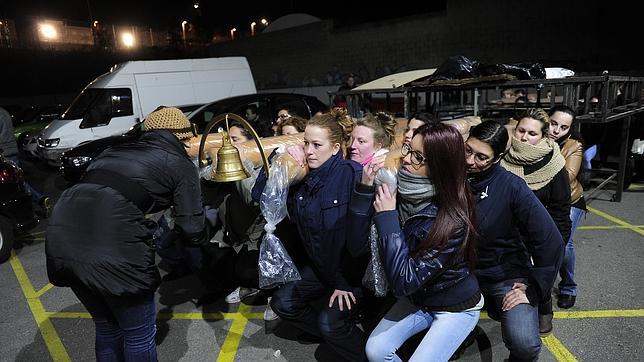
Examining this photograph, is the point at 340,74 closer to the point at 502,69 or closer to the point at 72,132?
the point at 72,132

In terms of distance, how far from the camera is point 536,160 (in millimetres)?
2779

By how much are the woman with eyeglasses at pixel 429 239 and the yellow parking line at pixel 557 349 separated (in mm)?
1125

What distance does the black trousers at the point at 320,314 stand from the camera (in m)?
2.57

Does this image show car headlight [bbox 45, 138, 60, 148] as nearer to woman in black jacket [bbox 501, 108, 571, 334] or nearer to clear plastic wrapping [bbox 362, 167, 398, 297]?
clear plastic wrapping [bbox 362, 167, 398, 297]

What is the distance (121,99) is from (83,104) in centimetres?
88

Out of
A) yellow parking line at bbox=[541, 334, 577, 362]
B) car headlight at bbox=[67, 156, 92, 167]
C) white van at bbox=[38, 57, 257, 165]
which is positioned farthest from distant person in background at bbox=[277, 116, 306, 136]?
white van at bbox=[38, 57, 257, 165]

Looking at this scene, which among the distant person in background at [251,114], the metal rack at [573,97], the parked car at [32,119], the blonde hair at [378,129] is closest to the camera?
the blonde hair at [378,129]

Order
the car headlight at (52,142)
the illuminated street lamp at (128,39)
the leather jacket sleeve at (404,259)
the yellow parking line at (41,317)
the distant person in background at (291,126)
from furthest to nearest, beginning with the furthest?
the illuminated street lamp at (128,39)
the car headlight at (52,142)
the distant person in background at (291,126)
the yellow parking line at (41,317)
the leather jacket sleeve at (404,259)

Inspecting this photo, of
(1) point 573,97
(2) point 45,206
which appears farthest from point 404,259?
(2) point 45,206

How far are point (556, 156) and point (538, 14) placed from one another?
13.5 meters

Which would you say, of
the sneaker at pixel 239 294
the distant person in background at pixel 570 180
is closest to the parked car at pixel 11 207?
the sneaker at pixel 239 294

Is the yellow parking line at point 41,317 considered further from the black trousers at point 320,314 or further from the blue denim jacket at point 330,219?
the blue denim jacket at point 330,219

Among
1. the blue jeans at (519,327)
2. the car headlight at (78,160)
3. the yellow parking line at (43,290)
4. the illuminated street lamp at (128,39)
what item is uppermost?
the illuminated street lamp at (128,39)

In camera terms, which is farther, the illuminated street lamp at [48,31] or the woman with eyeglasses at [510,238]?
the illuminated street lamp at [48,31]
